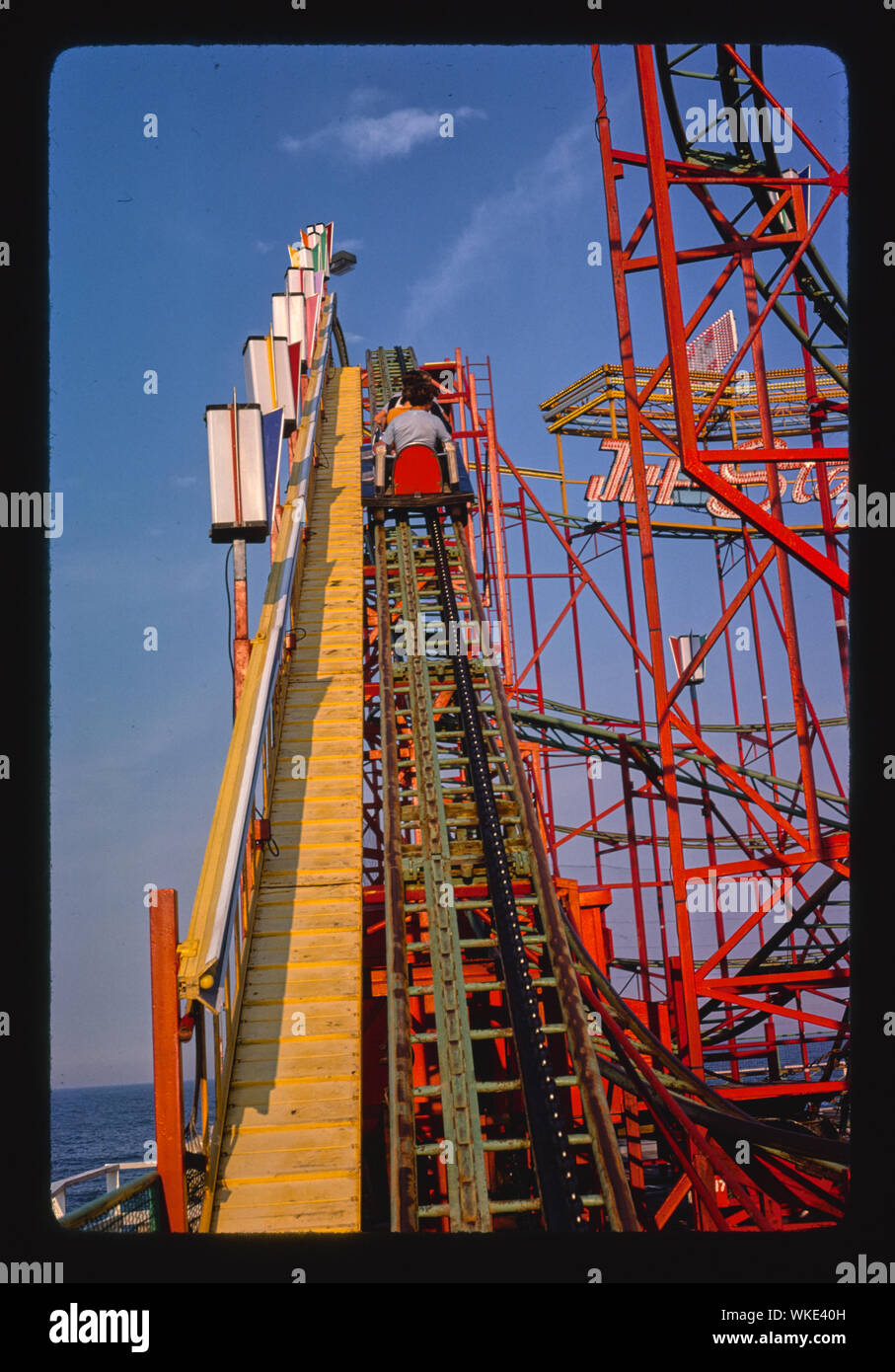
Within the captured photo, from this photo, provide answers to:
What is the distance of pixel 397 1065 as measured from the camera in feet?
14.2

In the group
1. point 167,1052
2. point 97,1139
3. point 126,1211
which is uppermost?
point 167,1052

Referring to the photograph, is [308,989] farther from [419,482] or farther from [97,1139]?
[97,1139]

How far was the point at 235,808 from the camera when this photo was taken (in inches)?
181

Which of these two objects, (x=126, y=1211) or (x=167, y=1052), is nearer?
(x=126, y=1211)

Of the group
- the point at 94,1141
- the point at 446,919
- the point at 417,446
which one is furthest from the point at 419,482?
the point at 94,1141

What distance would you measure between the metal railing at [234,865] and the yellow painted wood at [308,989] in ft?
0.25

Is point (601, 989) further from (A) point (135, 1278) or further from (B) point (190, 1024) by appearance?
(A) point (135, 1278)

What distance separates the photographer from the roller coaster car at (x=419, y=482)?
9570 mm

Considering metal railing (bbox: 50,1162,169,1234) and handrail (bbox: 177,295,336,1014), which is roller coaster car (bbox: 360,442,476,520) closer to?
handrail (bbox: 177,295,336,1014)

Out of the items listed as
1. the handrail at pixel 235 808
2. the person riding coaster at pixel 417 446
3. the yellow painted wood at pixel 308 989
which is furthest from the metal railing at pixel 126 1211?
the person riding coaster at pixel 417 446

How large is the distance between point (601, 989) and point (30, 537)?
4508 mm

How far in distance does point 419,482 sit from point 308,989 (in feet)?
20.0

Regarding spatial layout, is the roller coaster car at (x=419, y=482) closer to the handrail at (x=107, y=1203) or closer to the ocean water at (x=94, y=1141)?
the handrail at (x=107, y=1203)
